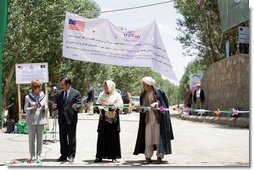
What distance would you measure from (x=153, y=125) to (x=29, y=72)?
17.3 feet

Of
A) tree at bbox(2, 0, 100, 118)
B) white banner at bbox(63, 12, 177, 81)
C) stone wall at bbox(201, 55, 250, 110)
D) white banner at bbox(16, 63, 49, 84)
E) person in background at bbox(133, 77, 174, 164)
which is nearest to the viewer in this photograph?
person in background at bbox(133, 77, 174, 164)

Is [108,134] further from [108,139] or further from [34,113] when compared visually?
[34,113]

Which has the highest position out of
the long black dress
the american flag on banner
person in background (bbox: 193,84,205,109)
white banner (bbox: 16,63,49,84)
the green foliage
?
the green foliage

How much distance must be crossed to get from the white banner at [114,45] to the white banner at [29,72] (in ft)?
11.0

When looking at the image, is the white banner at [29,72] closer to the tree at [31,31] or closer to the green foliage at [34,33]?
the green foliage at [34,33]

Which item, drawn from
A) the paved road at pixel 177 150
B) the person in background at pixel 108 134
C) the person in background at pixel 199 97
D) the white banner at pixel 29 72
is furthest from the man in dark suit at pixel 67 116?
the person in background at pixel 199 97

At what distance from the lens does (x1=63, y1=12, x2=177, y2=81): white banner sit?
962 cm

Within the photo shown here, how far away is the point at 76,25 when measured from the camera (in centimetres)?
970

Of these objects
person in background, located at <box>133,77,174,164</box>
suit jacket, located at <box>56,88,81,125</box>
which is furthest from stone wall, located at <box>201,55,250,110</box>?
suit jacket, located at <box>56,88,81,125</box>

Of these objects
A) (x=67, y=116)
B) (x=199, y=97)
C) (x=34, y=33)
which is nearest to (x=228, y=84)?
(x=199, y=97)

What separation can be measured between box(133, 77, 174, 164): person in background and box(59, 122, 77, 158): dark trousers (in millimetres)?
1217

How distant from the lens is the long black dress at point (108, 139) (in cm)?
901

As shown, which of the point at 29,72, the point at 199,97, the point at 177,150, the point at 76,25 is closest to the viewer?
the point at 76,25

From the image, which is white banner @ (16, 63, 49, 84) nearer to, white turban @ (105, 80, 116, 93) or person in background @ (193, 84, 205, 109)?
white turban @ (105, 80, 116, 93)
